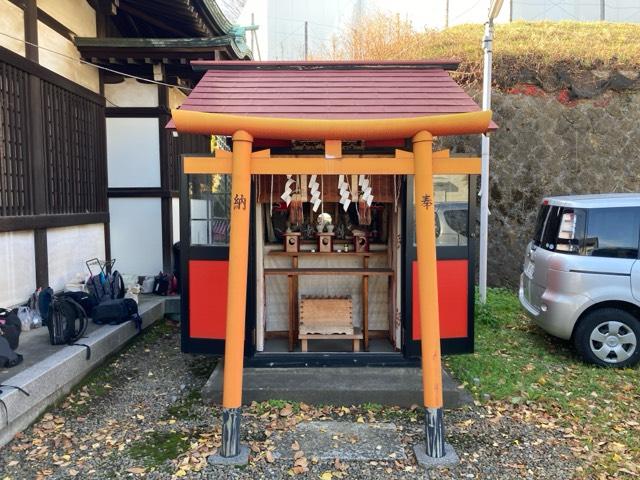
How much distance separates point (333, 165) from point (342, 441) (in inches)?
94.5

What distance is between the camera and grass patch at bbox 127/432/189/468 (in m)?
3.80

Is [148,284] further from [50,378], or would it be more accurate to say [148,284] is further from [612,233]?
[612,233]

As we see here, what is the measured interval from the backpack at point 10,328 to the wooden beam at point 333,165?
2934 mm

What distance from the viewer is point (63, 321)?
5301mm

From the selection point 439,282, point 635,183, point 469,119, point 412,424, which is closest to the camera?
point 469,119

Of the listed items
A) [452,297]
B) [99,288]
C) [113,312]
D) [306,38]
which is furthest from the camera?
[306,38]

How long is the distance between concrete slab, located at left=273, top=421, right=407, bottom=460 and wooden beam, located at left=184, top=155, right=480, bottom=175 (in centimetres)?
233

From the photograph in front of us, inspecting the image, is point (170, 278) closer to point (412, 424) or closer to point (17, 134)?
point (17, 134)

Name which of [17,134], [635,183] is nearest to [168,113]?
[17,134]

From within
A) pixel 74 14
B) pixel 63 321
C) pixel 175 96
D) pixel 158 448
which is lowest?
pixel 158 448

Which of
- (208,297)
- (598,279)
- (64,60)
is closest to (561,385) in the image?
(598,279)

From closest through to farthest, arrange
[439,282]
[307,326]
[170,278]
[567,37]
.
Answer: [439,282]
[307,326]
[170,278]
[567,37]

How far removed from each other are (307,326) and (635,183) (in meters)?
10.1

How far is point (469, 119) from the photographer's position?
3701 mm
